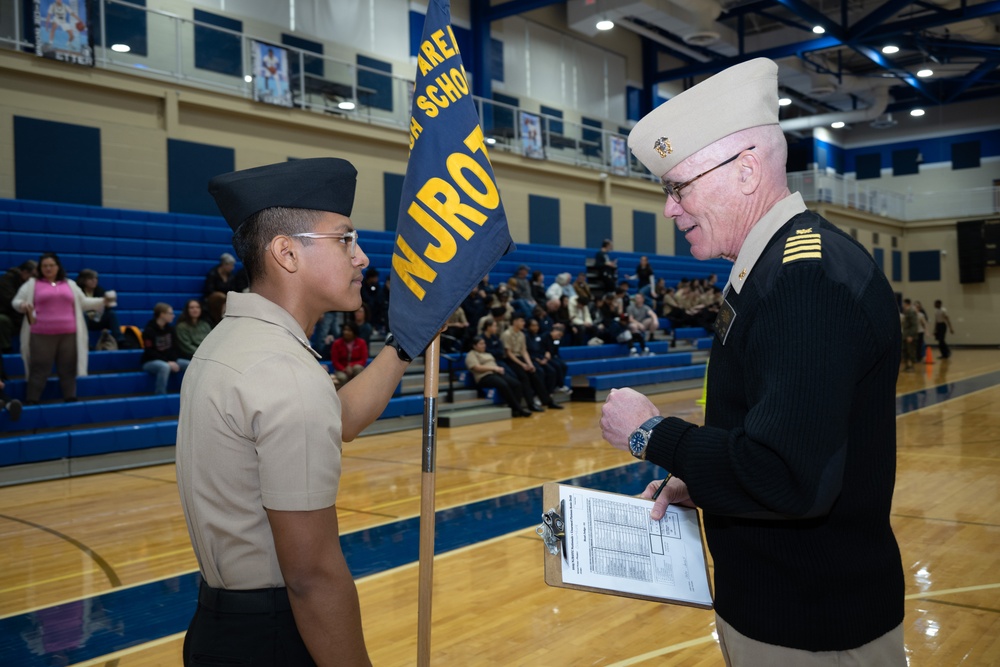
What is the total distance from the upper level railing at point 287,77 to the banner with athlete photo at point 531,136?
2 cm

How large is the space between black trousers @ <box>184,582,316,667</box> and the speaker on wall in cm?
2999

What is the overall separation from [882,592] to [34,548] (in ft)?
15.9

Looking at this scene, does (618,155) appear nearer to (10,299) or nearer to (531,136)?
(531,136)

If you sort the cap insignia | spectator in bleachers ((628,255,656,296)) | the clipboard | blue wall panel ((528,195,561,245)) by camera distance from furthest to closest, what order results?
1. blue wall panel ((528,195,561,245))
2. spectator in bleachers ((628,255,656,296))
3. the clipboard
4. the cap insignia

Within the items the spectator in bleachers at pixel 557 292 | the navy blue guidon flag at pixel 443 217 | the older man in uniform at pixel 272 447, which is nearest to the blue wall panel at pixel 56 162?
the spectator in bleachers at pixel 557 292

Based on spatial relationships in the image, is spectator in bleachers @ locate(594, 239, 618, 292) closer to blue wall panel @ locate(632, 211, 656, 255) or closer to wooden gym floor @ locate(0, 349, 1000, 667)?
blue wall panel @ locate(632, 211, 656, 255)

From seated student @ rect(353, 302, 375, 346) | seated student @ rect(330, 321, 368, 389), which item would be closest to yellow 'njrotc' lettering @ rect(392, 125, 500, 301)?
seated student @ rect(330, 321, 368, 389)

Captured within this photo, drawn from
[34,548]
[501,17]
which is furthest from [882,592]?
[501,17]

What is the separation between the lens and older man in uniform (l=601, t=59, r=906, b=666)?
3.65 feet

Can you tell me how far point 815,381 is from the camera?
1.09 meters

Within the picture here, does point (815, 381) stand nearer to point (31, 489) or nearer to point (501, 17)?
point (31, 489)

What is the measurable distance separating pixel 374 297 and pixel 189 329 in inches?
124

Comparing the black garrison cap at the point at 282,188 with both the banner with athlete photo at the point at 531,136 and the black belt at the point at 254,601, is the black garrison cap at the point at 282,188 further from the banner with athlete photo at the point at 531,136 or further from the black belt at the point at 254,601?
the banner with athlete photo at the point at 531,136

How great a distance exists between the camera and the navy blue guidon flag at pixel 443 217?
2234 millimetres
